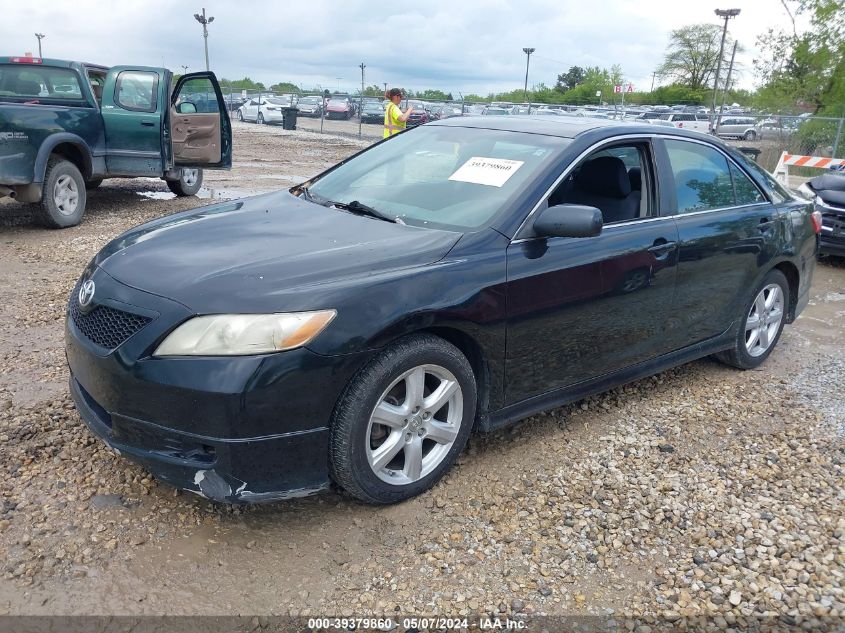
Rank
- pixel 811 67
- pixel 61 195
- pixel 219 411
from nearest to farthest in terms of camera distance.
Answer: pixel 219 411, pixel 61 195, pixel 811 67

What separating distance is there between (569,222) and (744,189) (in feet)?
6.69

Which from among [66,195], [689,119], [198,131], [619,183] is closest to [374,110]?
[689,119]

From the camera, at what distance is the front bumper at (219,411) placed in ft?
8.26

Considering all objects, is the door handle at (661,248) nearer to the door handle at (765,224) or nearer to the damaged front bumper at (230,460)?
the door handle at (765,224)

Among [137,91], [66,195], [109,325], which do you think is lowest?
[66,195]

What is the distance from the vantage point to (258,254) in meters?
2.93

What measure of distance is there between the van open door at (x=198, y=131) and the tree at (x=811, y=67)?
20013 mm

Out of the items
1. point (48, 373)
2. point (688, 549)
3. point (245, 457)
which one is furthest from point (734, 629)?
point (48, 373)

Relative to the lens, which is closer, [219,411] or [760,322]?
[219,411]

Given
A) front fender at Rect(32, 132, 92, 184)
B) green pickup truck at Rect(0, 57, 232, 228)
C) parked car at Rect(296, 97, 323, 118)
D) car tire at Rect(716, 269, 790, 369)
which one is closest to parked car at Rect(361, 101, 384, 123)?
parked car at Rect(296, 97, 323, 118)

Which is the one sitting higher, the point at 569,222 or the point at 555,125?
the point at 555,125

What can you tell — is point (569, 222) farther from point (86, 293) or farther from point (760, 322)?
point (760, 322)

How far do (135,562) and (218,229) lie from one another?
1481 millimetres

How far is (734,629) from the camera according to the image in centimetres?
249
